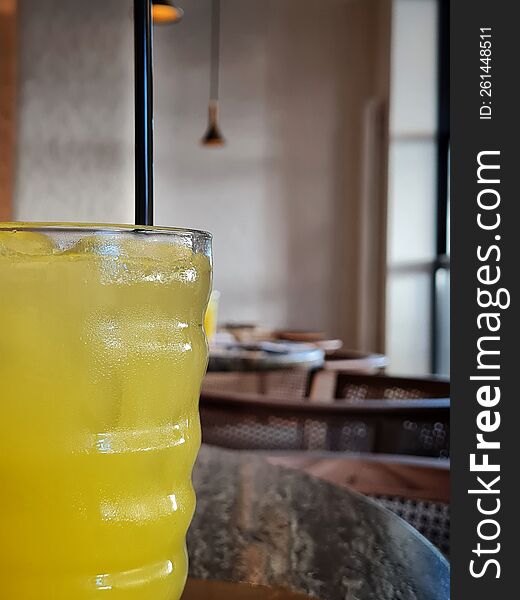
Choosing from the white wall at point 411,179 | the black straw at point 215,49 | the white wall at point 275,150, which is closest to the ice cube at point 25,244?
the white wall at point 411,179

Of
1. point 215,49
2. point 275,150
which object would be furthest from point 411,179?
point 215,49

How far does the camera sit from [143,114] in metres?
0.47

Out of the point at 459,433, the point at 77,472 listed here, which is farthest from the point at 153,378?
the point at 459,433

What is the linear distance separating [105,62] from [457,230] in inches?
215

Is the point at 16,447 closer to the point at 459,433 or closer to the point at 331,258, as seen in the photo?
the point at 459,433

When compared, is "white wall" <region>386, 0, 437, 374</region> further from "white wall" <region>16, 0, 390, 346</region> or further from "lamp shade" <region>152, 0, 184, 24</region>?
"lamp shade" <region>152, 0, 184, 24</region>

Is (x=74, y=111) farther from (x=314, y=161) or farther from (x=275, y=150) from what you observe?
(x=314, y=161)

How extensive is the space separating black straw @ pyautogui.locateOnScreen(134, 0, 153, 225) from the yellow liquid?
43 mm

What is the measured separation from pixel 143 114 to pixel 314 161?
5.87m

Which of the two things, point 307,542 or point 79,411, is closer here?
point 79,411

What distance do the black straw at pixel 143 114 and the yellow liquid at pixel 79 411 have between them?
0.14 ft

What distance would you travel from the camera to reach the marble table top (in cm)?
52

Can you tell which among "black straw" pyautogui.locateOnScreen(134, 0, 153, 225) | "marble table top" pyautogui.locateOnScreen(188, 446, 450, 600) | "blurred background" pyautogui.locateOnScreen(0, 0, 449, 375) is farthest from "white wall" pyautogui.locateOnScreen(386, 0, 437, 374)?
"black straw" pyautogui.locateOnScreen(134, 0, 153, 225)

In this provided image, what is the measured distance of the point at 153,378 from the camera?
0.44m
